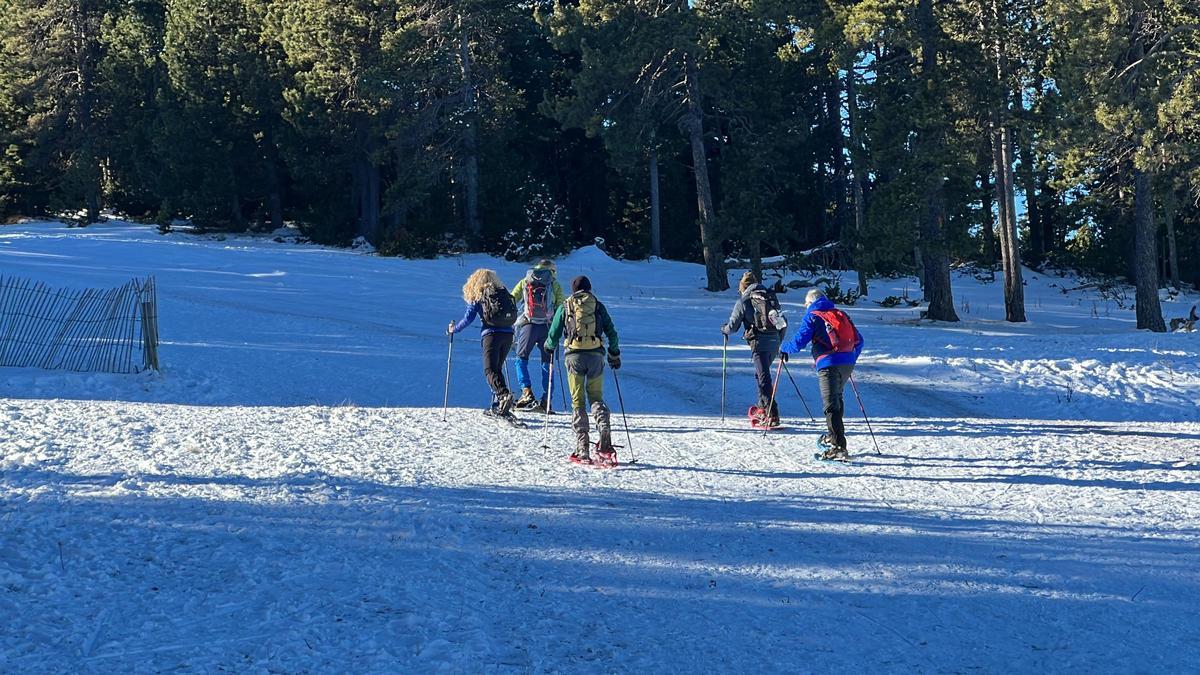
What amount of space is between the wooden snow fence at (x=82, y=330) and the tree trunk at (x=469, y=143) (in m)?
23.5

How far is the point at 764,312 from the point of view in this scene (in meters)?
12.2

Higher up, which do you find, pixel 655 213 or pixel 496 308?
pixel 655 213

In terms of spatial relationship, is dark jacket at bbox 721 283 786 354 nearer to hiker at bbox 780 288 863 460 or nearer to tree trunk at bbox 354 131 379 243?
hiker at bbox 780 288 863 460

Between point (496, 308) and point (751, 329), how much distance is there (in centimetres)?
302

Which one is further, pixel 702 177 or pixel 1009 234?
pixel 702 177

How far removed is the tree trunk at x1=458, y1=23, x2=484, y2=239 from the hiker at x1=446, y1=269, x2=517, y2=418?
88.6 ft

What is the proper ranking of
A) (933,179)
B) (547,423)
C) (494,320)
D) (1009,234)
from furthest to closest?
(1009,234)
(933,179)
(494,320)
(547,423)

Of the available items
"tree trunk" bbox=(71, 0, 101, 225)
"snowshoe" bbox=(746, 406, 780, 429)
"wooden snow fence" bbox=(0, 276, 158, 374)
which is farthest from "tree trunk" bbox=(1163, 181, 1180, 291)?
"tree trunk" bbox=(71, 0, 101, 225)

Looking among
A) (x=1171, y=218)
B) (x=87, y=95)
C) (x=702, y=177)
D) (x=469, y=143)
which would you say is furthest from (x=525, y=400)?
(x=87, y=95)

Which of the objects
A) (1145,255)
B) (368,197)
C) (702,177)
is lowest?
(1145,255)

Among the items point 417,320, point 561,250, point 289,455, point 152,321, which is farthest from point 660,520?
point 561,250

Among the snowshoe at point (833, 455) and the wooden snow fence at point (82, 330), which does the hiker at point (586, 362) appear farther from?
the wooden snow fence at point (82, 330)

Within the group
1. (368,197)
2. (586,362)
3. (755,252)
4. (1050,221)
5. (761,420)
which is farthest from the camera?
(1050,221)

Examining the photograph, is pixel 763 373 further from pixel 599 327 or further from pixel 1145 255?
pixel 1145 255
